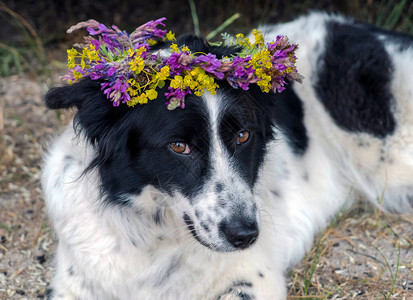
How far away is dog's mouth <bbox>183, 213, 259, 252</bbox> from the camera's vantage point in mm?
2531

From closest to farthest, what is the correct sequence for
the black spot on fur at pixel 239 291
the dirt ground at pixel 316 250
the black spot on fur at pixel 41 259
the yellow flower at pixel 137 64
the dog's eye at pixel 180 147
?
the yellow flower at pixel 137 64 < the dog's eye at pixel 180 147 < the black spot on fur at pixel 239 291 < the dirt ground at pixel 316 250 < the black spot on fur at pixel 41 259

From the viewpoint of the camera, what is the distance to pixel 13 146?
4758mm

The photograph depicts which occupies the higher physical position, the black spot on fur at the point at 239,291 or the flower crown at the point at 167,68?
the flower crown at the point at 167,68

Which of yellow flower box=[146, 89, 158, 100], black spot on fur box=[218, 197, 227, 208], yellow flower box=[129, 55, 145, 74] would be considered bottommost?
black spot on fur box=[218, 197, 227, 208]

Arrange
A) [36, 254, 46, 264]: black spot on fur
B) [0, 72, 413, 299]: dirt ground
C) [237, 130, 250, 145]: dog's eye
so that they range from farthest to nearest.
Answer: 1. [36, 254, 46, 264]: black spot on fur
2. [0, 72, 413, 299]: dirt ground
3. [237, 130, 250, 145]: dog's eye

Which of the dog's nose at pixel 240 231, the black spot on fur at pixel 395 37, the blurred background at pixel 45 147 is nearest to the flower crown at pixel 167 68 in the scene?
the dog's nose at pixel 240 231

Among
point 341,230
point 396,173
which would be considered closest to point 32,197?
point 341,230

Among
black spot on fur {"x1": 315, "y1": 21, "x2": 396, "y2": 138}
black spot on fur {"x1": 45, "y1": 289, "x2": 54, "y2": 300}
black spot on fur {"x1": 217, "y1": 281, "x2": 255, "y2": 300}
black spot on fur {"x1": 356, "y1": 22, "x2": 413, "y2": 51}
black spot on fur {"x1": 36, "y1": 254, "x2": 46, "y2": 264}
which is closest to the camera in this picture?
black spot on fur {"x1": 217, "y1": 281, "x2": 255, "y2": 300}

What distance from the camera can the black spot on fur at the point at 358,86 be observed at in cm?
384

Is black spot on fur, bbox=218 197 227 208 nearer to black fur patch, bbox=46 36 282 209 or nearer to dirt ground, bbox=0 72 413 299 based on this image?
black fur patch, bbox=46 36 282 209

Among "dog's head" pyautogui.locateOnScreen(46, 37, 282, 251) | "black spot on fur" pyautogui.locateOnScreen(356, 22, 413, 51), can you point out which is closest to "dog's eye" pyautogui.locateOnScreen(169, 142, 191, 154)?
"dog's head" pyautogui.locateOnScreen(46, 37, 282, 251)

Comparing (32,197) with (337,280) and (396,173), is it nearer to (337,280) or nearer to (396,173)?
(337,280)

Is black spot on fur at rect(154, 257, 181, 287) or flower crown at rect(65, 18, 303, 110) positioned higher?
flower crown at rect(65, 18, 303, 110)

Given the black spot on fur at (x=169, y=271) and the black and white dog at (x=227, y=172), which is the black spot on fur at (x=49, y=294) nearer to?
the black and white dog at (x=227, y=172)
